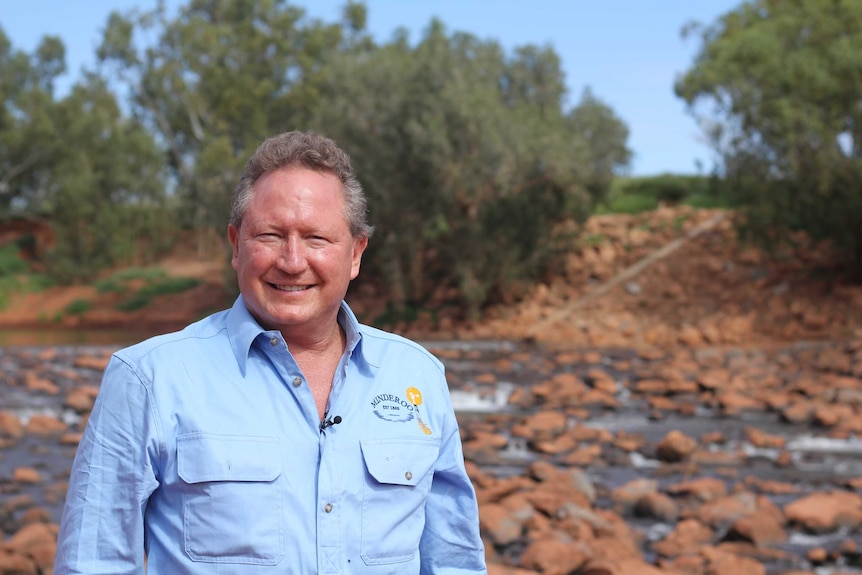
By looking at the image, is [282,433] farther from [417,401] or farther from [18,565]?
[18,565]

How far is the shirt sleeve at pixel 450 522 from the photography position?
2242 mm

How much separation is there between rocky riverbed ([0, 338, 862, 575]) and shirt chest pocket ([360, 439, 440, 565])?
3.92 meters

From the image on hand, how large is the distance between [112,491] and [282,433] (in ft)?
1.11

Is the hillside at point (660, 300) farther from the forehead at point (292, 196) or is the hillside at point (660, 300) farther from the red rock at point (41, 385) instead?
the forehead at point (292, 196)

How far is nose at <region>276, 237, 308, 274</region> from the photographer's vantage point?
210 cm

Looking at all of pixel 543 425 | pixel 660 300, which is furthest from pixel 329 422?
pixel 660 300

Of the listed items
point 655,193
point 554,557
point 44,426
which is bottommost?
point 44,426

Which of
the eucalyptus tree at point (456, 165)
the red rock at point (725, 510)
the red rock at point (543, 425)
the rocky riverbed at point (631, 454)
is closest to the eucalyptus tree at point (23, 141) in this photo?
the eucalyptus tree at point (456, 165)

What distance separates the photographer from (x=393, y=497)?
6.80 feet

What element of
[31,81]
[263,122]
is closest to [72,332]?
[263,122]

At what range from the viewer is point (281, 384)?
6.73ft

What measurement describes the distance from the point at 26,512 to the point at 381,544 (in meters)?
7.21

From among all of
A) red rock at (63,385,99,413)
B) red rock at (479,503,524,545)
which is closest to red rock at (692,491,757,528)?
red rock at (479,503,524,545)

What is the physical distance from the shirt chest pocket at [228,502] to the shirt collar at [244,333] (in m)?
0.19
